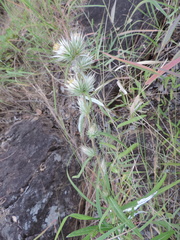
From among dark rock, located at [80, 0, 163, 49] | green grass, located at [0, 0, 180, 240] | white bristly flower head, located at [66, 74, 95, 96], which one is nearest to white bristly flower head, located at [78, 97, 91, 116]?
white bristly flower head, located at [66, 74, 95, 96]

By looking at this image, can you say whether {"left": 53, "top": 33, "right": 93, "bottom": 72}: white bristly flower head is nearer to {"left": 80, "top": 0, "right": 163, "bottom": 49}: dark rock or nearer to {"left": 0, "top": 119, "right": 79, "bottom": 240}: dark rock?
{"left": 80, "top": 0, "right": 163, "bottom": 49}: dark rock

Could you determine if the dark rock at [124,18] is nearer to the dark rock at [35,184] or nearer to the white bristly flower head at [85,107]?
the white bristly flower head at [85,107]

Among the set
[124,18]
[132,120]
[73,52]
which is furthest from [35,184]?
[124,18]

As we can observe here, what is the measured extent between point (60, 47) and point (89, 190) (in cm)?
Result: 96

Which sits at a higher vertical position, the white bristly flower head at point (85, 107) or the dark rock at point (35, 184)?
the white bristly flower head at point (85, 107)

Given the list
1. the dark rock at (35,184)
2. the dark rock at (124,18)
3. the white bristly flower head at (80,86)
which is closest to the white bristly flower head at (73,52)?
the white bristly flower head at (80,86)

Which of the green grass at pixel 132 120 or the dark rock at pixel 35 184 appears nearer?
the green grass at pixel 132 120

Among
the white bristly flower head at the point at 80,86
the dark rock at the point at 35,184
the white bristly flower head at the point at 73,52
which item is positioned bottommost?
the dark rock at the point at 35,184

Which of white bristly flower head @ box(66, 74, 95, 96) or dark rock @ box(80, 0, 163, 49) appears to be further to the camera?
dark rock @ box(80, 0, 163, 49)

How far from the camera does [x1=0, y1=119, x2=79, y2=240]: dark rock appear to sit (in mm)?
1329

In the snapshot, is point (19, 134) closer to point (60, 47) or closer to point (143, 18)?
point (60, 47)

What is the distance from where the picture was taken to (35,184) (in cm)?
142

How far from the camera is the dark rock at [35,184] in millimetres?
1329

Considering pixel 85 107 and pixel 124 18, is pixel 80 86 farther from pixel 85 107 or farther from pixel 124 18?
pixel 124 18
